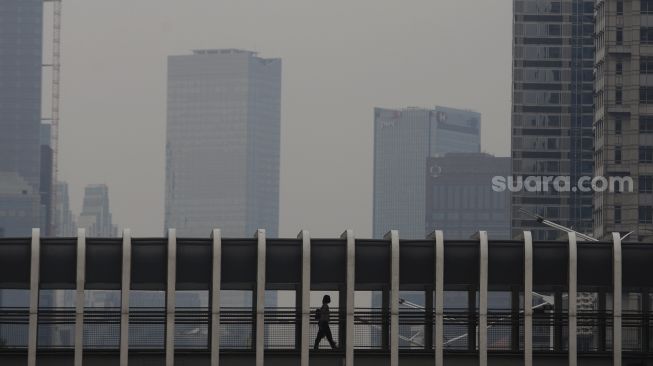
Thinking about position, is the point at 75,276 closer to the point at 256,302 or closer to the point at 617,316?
the point at 256,302

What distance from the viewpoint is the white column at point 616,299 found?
84562 mm

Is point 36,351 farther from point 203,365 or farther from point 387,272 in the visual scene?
point 387,272

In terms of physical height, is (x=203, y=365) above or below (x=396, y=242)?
below

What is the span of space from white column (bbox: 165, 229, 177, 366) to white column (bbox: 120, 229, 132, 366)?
1.59 meters

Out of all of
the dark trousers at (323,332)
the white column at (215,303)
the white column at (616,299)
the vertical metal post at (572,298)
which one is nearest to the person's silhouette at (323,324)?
the dark trousers at (323,332)

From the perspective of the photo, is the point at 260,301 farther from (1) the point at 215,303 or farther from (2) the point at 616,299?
(2) the point at 616,299

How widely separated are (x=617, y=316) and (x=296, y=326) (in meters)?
13.1

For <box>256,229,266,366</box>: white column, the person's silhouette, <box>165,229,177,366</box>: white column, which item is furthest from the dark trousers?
<box>165,229,177,366</box>: white column

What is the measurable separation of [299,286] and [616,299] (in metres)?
12.9

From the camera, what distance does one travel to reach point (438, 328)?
84.1 metres

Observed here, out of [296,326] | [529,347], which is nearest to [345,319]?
[296,326]

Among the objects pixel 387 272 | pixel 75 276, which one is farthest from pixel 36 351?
pixel 387 272

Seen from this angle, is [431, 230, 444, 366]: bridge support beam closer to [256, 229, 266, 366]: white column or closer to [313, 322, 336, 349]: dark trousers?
[313, 322, 336, 349]: dark trousers

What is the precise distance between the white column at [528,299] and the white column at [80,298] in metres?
17.7
